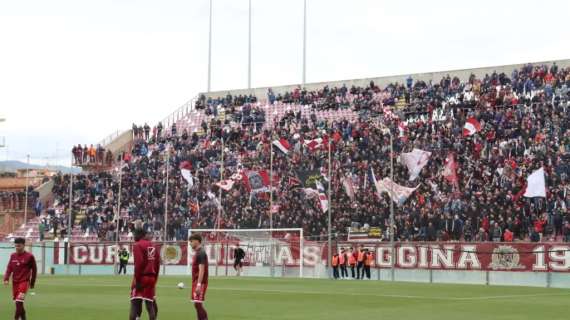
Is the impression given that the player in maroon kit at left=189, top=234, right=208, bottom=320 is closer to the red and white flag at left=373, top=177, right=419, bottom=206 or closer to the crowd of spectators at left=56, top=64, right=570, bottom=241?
the crowd of spectators at left=56, top=64, right=570, bottom=241

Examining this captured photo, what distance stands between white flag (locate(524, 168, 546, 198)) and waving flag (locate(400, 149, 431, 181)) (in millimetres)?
6007

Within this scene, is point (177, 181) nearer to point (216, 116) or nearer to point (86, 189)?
point (86, 189)

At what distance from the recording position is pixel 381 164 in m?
51.8

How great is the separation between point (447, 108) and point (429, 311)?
A: 3449 centimetres

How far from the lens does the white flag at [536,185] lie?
140 feet

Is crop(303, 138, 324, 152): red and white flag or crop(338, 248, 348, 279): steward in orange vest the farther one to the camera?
crop(303, 138, 324, 152): red and white flag

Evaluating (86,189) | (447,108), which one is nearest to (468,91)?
(447,108)

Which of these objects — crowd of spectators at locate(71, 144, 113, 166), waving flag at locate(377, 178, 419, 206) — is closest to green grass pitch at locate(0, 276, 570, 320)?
waving flag at locate(377, 178, 419, 206)

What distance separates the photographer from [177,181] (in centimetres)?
5984

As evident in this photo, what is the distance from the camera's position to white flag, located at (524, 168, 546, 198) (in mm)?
42656

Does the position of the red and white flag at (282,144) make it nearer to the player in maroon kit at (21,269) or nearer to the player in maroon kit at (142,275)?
the player in maroon kit at (21,269)

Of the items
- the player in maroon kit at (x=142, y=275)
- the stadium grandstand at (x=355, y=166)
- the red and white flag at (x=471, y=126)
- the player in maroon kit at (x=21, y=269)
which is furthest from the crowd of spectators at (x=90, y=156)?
the player in maroon kit at (x=142, y=275)

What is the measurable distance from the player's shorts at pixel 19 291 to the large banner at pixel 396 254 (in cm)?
2458

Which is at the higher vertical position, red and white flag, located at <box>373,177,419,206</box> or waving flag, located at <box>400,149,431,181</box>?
waving flag, located at <box>400,149,431,181</box>
